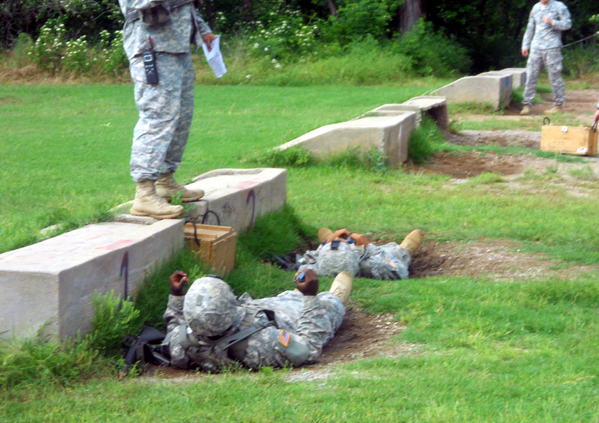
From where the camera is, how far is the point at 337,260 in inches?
196

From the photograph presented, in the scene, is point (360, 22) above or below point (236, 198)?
above

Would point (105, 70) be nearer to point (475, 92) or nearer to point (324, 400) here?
point (475, 92)

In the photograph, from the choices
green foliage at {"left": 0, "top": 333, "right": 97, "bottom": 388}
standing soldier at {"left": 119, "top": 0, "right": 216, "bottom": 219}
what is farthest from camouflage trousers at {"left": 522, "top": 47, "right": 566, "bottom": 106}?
green foliage at {"left": 0, "top": 333, "right": 97, "bottom": 388}

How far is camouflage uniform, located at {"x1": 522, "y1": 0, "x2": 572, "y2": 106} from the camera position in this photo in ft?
41.1

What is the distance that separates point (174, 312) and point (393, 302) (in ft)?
4.52

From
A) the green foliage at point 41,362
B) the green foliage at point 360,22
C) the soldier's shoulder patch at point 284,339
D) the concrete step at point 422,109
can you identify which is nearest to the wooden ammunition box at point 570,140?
the concrete step at point 422,109

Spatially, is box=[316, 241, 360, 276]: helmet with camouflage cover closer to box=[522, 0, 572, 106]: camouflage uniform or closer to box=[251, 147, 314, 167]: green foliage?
box=[251, 147, 314, 167]: green foliage

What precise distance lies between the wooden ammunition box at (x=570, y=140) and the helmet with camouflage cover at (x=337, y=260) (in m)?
5.40

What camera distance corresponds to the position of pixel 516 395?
2938 mm

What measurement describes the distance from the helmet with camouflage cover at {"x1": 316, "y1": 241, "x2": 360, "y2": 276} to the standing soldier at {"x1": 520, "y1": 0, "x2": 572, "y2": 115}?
9.16 meters

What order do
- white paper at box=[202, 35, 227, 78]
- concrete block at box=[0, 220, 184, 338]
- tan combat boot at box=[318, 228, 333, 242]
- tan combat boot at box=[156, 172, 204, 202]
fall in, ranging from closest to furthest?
concrete block at box=[0, 220, 184, 338]
white paper at box=[202, 35, 227, 78]
tan combat boot at box=[156, 172, 204, 202]
tan combat boot at box=[318, 228, 333, 242]

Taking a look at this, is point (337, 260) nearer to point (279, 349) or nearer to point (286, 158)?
point (279, 349)

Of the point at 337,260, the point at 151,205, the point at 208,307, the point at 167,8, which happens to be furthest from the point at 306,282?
the point at 167,8

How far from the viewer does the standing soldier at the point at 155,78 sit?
13.5ft
